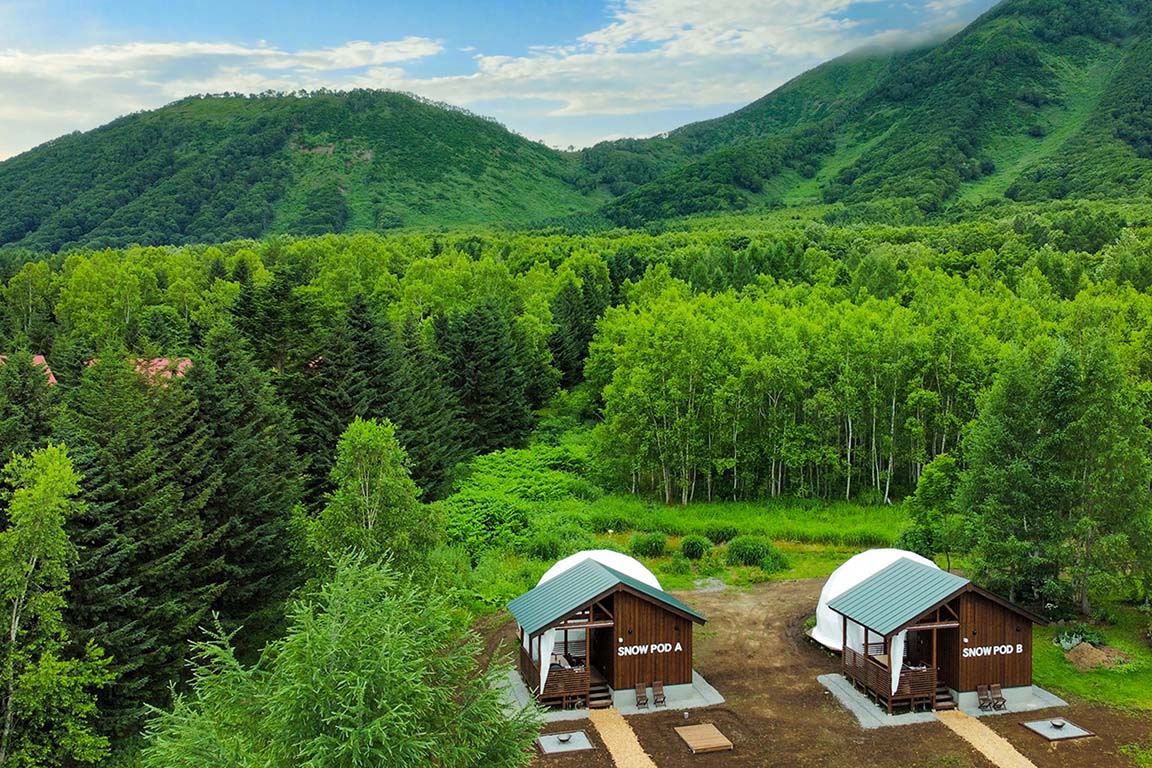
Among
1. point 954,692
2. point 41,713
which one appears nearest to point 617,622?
point 954,692

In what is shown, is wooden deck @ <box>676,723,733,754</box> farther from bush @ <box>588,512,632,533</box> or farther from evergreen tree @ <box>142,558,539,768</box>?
bush @ <box>588,512,632,533</box>

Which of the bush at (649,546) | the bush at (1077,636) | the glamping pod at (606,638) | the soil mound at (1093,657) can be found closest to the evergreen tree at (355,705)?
the glamping pod at (606,638)

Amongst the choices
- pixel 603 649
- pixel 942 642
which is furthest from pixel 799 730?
pixel 603 649

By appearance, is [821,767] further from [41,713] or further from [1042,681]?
[41,713]

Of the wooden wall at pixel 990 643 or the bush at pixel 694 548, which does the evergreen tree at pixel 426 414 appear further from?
the wooden wall at pixel 990 643

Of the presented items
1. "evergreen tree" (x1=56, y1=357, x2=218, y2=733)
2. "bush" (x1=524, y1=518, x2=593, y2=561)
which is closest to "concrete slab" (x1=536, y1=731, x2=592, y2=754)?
"evergreen tree" (x1=56, y1=357, x2=218, y2=733)

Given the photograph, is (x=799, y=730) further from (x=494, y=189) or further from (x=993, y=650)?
(x=494, y=189)
